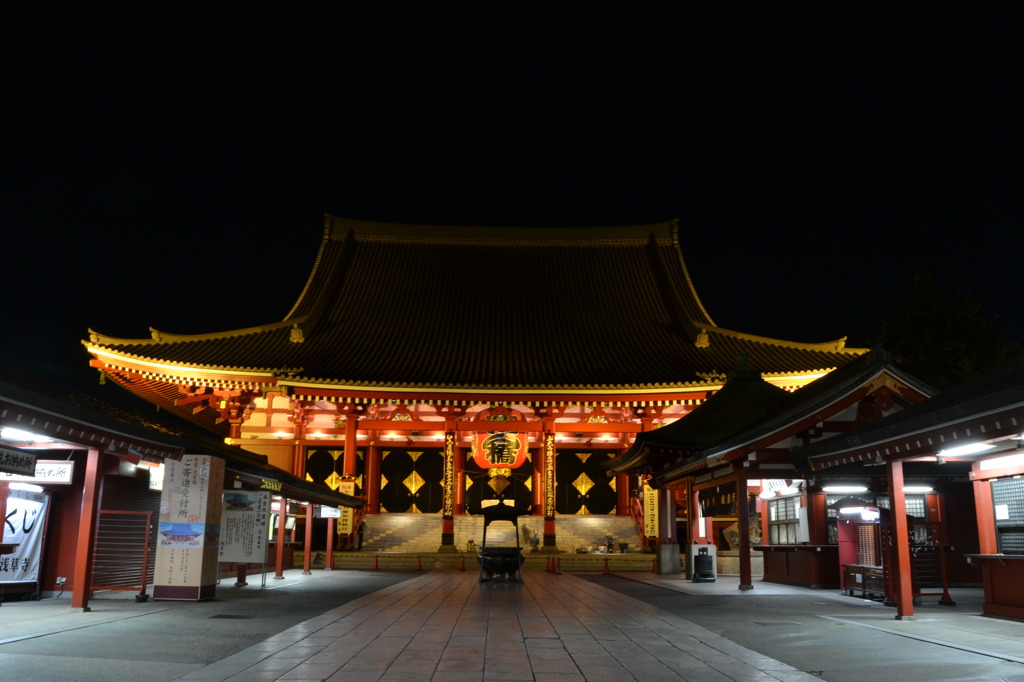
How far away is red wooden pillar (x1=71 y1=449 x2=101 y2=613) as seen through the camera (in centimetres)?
1307

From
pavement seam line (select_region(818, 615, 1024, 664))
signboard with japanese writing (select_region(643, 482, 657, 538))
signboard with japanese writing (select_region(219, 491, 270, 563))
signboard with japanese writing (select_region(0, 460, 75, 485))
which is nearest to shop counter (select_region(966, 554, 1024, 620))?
pavement seam line (select_region(818, 615, 1024, 664))

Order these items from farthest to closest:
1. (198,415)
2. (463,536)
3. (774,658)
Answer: (198,415), (463,536), (774,658)

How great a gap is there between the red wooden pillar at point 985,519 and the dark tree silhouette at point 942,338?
2381cm

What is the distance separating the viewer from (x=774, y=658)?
9.24m

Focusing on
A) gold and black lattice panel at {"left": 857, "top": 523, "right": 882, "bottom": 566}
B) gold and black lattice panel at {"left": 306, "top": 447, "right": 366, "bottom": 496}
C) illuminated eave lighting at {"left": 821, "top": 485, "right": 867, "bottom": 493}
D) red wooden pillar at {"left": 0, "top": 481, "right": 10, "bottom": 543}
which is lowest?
gold and black lattice panel at {"left": 857, "top": 523, "right": 882, "bottom": 566}

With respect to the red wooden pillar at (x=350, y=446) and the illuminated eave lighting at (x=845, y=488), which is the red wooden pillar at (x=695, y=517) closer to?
the illuminated eave lighting at (x=845, y=488)

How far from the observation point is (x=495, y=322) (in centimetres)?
3716

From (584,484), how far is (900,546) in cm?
2517

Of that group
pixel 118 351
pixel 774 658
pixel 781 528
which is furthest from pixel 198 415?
pixel 774 658

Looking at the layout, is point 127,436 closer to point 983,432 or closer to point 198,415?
point 983,432

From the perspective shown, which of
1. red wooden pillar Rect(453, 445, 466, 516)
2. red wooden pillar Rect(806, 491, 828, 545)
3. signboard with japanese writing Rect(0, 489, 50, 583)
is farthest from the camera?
red wooden pillar Rect(453, 445, 466, 516)

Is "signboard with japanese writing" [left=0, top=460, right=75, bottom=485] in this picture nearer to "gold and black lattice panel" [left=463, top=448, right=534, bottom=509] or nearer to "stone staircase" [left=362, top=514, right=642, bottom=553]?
"stone staircase" [left=362, top=514, right=642, bottom=553]

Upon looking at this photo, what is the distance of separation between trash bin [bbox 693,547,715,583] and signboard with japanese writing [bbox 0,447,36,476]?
52.1 feet

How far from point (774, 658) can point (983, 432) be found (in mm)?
4039
